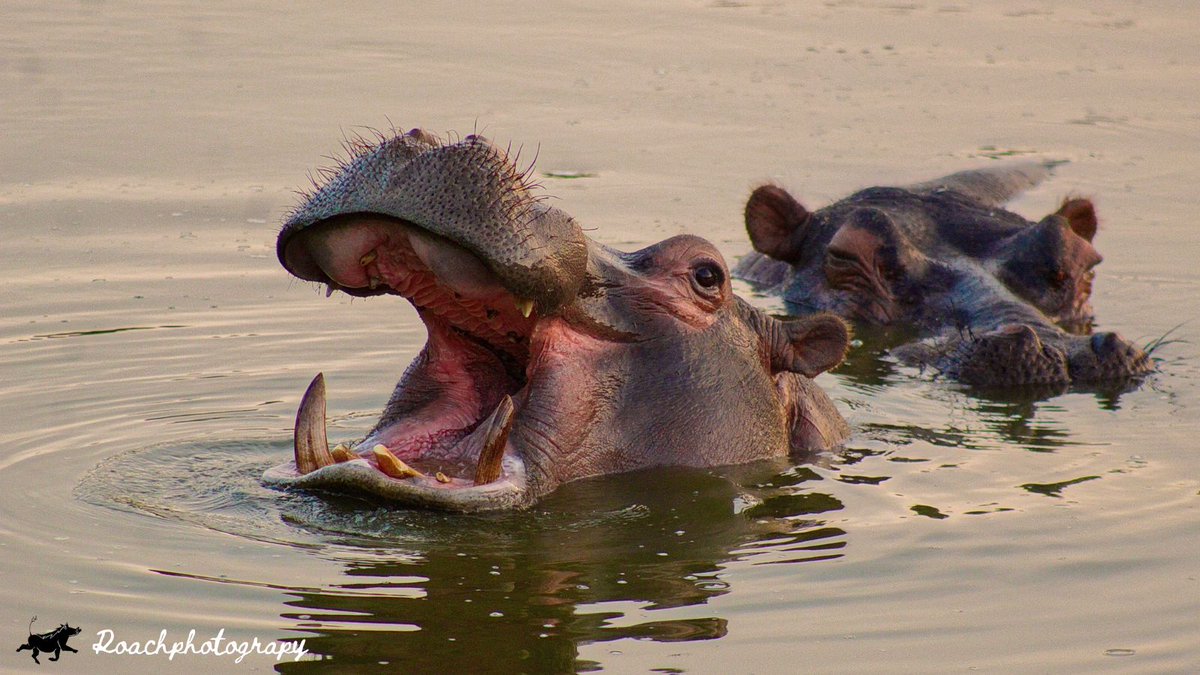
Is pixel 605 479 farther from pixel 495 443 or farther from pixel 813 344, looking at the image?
pixel 813 344

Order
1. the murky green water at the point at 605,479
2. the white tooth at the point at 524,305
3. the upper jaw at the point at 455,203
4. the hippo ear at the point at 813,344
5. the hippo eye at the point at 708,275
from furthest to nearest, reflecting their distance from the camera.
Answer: the hippo ear at the point at 813,344, the hippo eye at the point at 708,275, the white tooth at the point at 524,305, the upper jaw at the point at 455,203, the murky green water at the point at 605,479

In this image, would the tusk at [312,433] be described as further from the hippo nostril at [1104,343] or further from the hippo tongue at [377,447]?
the hippo nostril at [1104,343]

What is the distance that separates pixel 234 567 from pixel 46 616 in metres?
0.65

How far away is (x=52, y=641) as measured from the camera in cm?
544

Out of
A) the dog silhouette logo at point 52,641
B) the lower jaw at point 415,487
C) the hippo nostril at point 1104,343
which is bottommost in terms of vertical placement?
the dog silhouette logo at point 52,641

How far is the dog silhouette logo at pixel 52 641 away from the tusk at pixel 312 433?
3.52 feet

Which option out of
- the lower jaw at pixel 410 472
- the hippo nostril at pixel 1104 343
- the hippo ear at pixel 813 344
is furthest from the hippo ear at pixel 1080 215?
the lower jaw at pixel 410 472

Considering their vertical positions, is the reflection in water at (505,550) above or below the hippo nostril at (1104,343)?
below

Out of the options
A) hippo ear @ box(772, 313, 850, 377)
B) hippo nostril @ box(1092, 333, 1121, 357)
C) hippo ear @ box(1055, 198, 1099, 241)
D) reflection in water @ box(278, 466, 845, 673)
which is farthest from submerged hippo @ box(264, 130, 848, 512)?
hippo ear @ box(1055, 198, 1099, 241)

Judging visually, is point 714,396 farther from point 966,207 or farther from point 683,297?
point 966,207

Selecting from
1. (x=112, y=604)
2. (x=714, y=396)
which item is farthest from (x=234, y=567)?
(x=714, y=396)

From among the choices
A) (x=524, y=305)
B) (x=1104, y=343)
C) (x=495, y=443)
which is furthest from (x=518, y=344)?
(x=1104, y=343)

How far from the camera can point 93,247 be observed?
1130cm

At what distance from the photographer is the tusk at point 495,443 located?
621 centimetres
